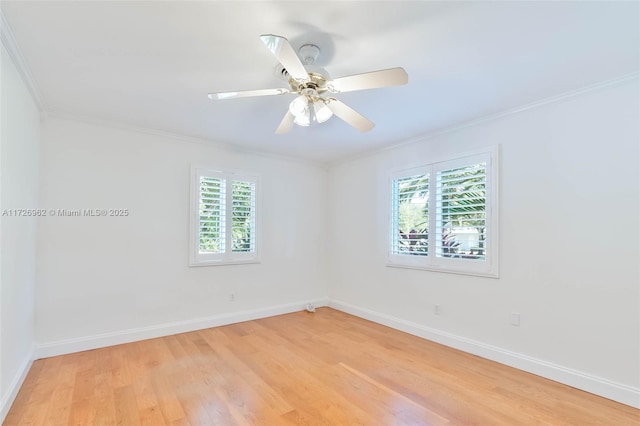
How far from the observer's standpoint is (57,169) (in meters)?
3.20

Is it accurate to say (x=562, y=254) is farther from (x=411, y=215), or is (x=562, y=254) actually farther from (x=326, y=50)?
(x=326, y=50)

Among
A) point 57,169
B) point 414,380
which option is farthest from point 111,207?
point 414,380

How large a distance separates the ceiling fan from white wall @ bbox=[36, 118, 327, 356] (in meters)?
2.12

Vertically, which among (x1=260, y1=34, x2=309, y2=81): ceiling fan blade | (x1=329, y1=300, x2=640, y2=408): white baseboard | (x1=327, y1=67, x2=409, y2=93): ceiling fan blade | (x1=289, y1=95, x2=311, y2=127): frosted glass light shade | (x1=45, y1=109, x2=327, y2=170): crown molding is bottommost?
(x1=329, y1=300, x2=640, y2=408): white baseboard

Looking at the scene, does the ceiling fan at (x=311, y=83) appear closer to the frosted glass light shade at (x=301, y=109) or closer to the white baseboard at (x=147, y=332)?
the frosted glass light shade at (x=301, y=109)

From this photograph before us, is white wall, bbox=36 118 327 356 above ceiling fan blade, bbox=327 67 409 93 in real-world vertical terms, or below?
below

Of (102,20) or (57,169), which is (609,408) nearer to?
(102,20)

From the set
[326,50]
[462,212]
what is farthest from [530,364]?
[326,50]

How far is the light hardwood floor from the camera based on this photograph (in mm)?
2109

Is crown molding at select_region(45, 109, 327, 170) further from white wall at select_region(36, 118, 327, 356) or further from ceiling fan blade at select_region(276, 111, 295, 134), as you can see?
ceiling fan blade at select_region(276, 111, 295, 134)

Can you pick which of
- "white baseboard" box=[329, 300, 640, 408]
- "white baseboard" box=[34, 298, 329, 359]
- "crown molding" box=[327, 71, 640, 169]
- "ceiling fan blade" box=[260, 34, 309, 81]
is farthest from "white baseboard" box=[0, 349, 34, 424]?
"crown molding" box=[327, 71, 640, 169]

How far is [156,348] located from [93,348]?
634 mm

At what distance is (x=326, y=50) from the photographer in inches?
79.7

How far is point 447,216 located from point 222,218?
2805 mm
